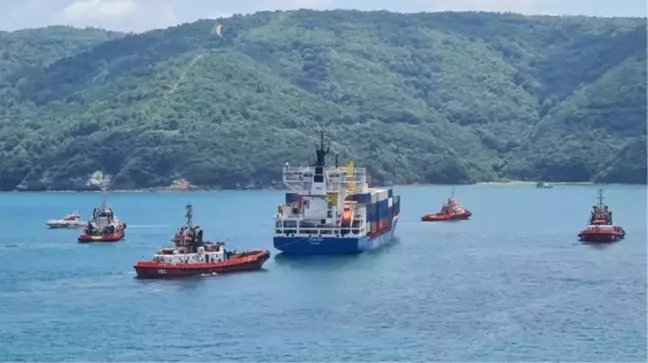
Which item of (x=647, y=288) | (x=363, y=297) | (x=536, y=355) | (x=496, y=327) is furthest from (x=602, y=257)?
(x=536, y=355)

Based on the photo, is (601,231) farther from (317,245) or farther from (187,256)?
(187,256)

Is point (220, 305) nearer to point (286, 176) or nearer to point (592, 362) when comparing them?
point (592, 362)

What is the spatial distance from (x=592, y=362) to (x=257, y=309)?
70.8 ft

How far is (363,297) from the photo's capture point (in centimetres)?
8712

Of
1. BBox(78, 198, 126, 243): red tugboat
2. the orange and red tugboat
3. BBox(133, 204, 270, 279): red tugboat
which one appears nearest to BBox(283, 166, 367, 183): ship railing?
BBox(133, 204, 270, 279): red tugboat

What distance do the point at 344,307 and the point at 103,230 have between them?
190ft

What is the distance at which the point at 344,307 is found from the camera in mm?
82375

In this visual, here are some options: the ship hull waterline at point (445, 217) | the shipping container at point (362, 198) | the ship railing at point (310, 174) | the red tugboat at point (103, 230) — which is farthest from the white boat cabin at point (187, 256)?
the ship hull waterline at point (445, 217)

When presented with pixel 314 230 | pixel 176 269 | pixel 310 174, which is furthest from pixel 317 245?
pixel 176 269

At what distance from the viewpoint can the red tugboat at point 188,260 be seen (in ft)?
309

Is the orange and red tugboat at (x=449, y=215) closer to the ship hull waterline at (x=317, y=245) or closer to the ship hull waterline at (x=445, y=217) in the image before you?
the ship hull waterline at (x=445, y=217)

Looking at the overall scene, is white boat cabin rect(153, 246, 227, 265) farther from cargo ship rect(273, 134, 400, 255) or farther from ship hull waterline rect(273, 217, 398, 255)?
cargo ship rect(273, 134, 400, 255)

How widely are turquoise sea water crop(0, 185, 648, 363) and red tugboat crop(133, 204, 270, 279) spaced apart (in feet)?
4.50

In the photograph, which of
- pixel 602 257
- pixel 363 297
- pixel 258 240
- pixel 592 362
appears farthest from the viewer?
pixel 258 240
